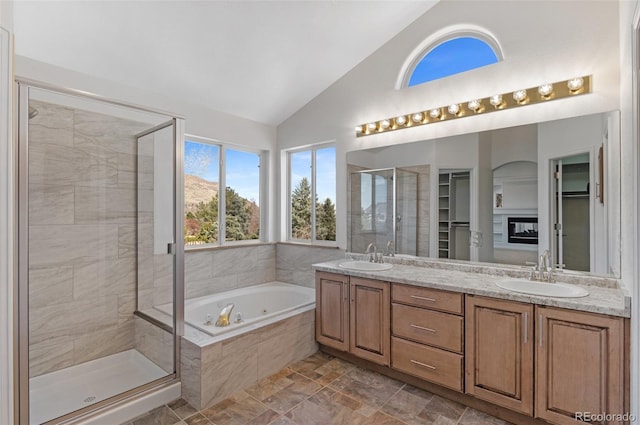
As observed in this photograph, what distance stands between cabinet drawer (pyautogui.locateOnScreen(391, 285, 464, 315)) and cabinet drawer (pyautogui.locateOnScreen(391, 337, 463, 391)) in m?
0.30

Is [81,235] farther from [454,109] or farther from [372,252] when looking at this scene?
[454,109]

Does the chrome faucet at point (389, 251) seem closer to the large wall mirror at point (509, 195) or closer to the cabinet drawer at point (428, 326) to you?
the large wall mirror at point (509, 195)

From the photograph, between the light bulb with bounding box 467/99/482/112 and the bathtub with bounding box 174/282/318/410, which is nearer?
the bathtub with bounding box 174/282/318/410

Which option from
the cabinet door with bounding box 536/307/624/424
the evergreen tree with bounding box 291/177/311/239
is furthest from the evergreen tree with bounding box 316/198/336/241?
the cabinet door with bounding box 536/307/624/424

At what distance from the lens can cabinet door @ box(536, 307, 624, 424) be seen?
5.31 feet

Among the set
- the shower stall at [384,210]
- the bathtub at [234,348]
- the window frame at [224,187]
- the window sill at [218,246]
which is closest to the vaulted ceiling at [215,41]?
the window frame at [224,187]

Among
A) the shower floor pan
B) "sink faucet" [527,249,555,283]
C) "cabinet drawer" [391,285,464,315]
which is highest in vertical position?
"sink faucet" [527,249,555,283]

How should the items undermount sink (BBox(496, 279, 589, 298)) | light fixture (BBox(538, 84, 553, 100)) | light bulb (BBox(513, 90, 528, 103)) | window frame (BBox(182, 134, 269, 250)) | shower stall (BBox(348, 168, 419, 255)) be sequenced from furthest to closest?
window frame (BBox(182, 134, 269, 250))
shower stall (BBox(348, 168, 419, 255))
light bulb (BBox(513, 90, 528, 103))
light fixture (BBox(538, 84, 553, 100))
undermount sink (BBox(496, 279, 589, 298))

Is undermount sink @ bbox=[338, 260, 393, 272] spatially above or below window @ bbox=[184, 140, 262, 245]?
below

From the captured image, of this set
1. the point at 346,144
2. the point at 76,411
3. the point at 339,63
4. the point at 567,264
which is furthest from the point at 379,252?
the point at 76,411

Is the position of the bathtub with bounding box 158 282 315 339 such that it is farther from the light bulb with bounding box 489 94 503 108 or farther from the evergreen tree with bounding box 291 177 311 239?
the light bulb with bounding box 489 94 503 108

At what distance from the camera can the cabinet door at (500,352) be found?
187 cm

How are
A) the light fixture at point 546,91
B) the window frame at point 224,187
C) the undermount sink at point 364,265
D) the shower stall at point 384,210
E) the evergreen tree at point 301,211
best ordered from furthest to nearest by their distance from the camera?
the evergreen tree at point 301,211
the window frame at point 224,187
the shower stall at point 384,210
the undermount sink at point 364,265
the light fixture at point 546,91

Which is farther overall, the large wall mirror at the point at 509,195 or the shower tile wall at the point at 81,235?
the shower tile wall at the point at 81,235
